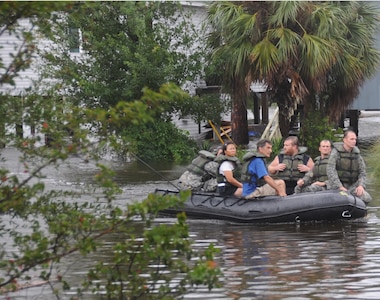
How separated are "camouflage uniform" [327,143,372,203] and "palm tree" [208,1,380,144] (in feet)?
32.8

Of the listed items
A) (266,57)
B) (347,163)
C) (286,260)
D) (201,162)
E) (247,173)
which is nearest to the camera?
(286,260)

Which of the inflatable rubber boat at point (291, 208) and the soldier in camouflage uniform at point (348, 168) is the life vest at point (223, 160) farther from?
the soldier in camouflage uniform at point (348, 168)

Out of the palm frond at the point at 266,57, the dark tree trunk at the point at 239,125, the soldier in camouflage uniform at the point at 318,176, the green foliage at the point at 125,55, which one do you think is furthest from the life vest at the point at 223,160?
the dark tree trunk at the point at 239,125

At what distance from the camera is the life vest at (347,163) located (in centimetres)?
1809

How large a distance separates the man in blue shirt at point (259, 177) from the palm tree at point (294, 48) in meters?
10.1

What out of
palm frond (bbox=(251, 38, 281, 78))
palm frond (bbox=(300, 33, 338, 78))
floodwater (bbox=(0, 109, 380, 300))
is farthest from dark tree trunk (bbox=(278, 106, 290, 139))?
floodwater (bbox=(0, 109, 380, 300))

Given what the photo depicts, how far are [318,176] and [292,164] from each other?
54 centimetres

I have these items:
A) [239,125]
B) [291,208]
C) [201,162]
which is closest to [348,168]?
[291,208]

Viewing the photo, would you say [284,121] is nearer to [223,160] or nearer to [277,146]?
[277,146]

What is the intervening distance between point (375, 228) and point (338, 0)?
13662 millimetres

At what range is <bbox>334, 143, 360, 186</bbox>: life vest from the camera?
18094 millimetres

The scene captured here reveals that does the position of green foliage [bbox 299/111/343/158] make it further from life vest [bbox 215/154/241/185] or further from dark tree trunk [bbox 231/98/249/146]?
life vest [bbox 215/154/241/185]

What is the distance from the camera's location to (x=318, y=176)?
18688 millimetres

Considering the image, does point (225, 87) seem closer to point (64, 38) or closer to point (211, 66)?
point (211, 66)
